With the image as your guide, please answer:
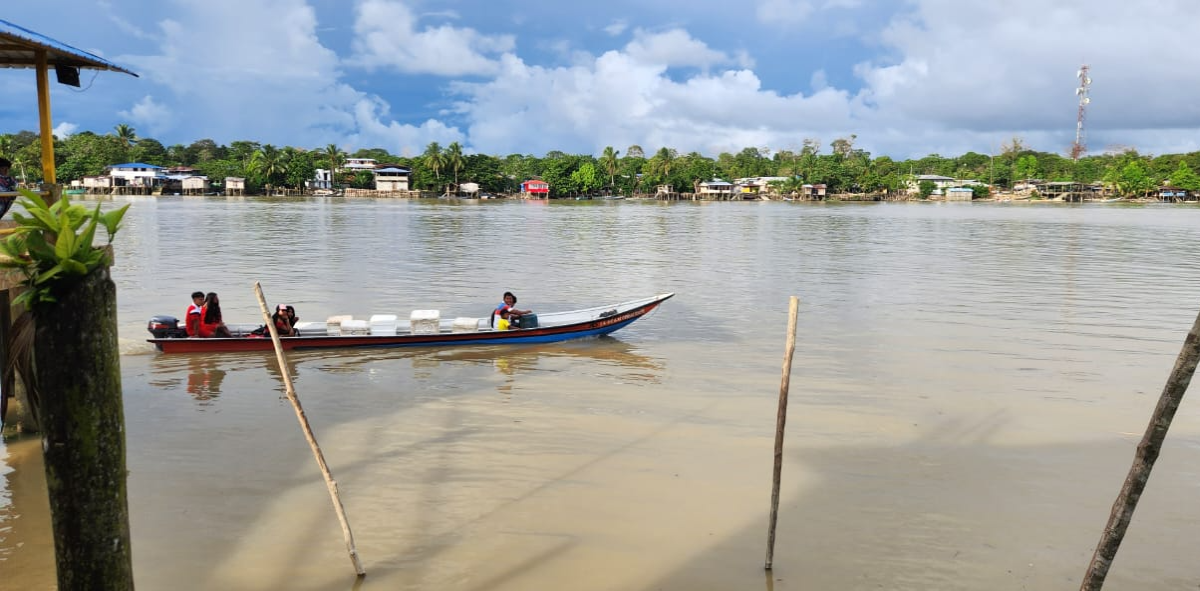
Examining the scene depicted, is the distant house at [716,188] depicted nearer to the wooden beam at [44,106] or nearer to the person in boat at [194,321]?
the person in boat at [194,321]

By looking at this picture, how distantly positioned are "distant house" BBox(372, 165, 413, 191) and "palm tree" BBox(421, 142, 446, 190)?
3.43 m

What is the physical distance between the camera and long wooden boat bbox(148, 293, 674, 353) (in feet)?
41.8

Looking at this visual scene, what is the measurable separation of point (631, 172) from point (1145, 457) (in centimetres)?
11829

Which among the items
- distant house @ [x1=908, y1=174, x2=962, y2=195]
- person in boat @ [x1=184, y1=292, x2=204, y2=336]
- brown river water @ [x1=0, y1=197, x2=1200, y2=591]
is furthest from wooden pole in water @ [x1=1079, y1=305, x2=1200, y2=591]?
distant house @ [x1=908, y1=174, x2=962, y2=195]

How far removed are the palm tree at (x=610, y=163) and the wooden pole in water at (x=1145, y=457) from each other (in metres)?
110

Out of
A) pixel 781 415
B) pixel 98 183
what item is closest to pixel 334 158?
pixel 98 183

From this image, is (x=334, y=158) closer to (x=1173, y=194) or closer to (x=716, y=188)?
(x=716, y=188)

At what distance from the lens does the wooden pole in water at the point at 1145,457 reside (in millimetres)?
3859

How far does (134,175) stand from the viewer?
9494cm

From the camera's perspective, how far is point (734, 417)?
33.6ft

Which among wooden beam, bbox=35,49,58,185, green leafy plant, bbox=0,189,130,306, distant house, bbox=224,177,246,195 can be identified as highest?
distant house, bbox=224,177,246,195

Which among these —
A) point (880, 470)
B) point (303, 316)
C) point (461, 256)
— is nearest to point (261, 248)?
point (461, 256)

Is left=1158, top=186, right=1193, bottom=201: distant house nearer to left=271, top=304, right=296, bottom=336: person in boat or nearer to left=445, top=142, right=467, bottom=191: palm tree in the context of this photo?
left=445, top=142, right=467, bottom=191: palm tree

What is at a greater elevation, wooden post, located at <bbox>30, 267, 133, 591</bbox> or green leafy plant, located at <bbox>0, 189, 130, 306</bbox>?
green leafy plant, located at <bbox>0, 189, 130, 306</bbox>
